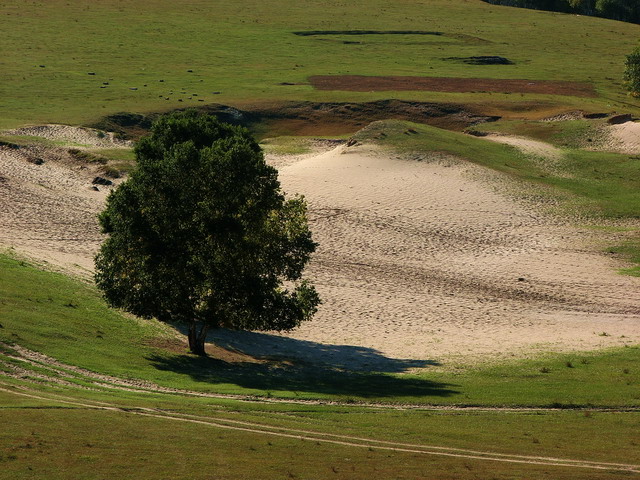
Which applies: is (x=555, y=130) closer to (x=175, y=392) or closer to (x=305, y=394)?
(x=305, y=394)

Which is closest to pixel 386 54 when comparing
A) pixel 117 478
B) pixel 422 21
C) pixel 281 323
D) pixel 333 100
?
pixel 422 21

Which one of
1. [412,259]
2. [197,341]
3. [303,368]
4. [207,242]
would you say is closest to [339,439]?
[303,368]

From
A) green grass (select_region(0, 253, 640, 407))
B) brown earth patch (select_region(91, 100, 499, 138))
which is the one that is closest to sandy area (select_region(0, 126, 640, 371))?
green grass (select_region(0, 253, 640, 407))

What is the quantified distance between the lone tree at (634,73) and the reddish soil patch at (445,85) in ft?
15.9

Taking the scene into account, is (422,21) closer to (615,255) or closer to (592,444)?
(615,255)

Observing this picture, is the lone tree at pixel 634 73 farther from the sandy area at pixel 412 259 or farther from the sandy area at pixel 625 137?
the sandy area at pixel 412 259

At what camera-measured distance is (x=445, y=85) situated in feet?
379

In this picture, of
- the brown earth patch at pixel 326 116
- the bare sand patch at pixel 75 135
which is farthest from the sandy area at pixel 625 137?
the bare sand patch at pixel 75 135

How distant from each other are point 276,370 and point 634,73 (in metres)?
80.2

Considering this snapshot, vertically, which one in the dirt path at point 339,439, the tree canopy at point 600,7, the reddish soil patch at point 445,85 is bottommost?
the dirt path at point 339,439

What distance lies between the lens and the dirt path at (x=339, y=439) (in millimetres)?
26578

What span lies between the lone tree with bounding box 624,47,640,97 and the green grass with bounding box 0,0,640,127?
186cm

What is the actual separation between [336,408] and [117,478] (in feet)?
37.9

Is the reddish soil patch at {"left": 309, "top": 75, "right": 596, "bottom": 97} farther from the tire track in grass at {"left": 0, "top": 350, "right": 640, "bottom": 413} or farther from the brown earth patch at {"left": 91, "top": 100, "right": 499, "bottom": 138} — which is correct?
the tire track in grass at {"left": 0, "top": 350, "right": 640, "bottom": 413}
